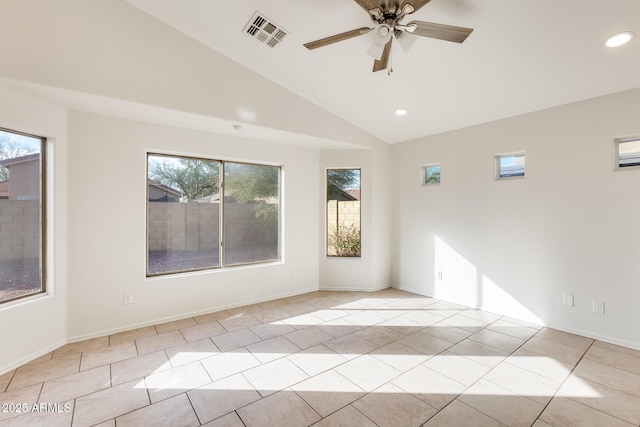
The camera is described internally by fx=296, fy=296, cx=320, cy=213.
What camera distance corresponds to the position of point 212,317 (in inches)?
157

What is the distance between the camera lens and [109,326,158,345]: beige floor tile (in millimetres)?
3273

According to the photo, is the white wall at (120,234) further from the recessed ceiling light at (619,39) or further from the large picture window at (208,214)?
the recessed ceiling light at (619,39)

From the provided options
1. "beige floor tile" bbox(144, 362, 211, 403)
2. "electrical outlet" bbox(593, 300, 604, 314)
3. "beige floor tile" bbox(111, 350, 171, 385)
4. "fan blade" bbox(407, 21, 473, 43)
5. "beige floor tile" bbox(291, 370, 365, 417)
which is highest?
"fan blade" bbox(407, 21, 473, 43)

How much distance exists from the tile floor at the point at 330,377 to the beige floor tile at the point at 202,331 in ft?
0.08

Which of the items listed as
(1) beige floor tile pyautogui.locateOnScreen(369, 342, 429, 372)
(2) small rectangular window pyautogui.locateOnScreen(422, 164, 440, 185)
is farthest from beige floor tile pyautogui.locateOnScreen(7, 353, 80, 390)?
(2) small rectangular window pyautogui.locateOnScreen(422, 164, 440, 185)

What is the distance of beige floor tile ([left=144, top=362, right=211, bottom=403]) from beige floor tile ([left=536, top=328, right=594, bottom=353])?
3.65 m

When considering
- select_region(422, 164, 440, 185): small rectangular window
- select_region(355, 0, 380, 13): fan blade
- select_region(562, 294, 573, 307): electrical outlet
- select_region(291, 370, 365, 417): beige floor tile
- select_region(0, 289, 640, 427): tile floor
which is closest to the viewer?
select_region(355, 0, 380, 13): fan blade

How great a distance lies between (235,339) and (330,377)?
1.28 m

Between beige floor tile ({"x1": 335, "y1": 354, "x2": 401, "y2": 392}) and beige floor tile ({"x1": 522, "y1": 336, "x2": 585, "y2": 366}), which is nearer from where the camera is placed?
beige floor tile ({"x1": 335, "y1": 354, "x2": 401, "y2": 392})

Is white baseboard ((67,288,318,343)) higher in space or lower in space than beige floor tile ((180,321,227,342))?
higher

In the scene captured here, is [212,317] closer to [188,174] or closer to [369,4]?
[188,174]

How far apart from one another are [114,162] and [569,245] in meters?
5.41

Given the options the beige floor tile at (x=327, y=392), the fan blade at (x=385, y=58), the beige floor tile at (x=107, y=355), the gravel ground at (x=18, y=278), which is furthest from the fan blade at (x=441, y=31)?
the gravel ground at (x=18, y=278)

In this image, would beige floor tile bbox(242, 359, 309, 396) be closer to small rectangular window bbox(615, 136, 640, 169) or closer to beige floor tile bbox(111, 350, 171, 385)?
beige floor tile bbox(111, 350, 171, 385)
